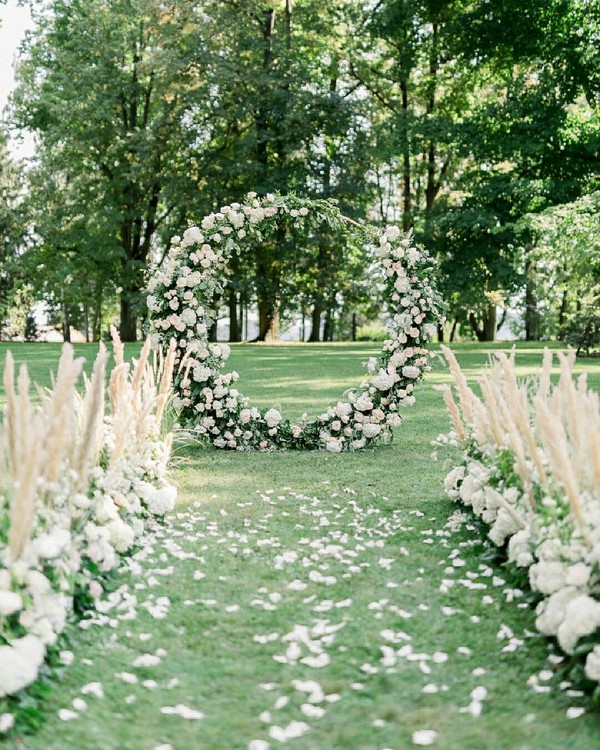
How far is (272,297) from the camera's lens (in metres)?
27.0

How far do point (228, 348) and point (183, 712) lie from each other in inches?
203

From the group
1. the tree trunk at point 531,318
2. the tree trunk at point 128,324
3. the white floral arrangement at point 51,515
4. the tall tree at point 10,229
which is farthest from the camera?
the tree trunk at point 531,318

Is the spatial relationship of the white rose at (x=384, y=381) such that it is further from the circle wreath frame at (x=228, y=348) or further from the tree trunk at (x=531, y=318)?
the tree trunk at (x=531, y=318)

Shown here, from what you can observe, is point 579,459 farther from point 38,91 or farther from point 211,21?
point 38,91

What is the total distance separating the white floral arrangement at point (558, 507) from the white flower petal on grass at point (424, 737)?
0.55m

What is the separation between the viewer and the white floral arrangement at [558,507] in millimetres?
2717

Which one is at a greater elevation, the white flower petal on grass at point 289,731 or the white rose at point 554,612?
the white rose at point 554,612

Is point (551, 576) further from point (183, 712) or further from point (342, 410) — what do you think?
point (342, 410)

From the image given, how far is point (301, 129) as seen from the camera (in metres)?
26.1

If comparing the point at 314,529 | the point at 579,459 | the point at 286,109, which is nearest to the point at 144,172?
the point at 286,109

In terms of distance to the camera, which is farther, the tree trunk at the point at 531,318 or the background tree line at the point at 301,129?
the tree trunk at the point at 531,318

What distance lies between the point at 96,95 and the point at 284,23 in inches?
286

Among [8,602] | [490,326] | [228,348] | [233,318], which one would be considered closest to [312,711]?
[8,602]

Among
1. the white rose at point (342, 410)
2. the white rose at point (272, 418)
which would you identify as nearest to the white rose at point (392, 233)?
the white rose at point (342, 410)
